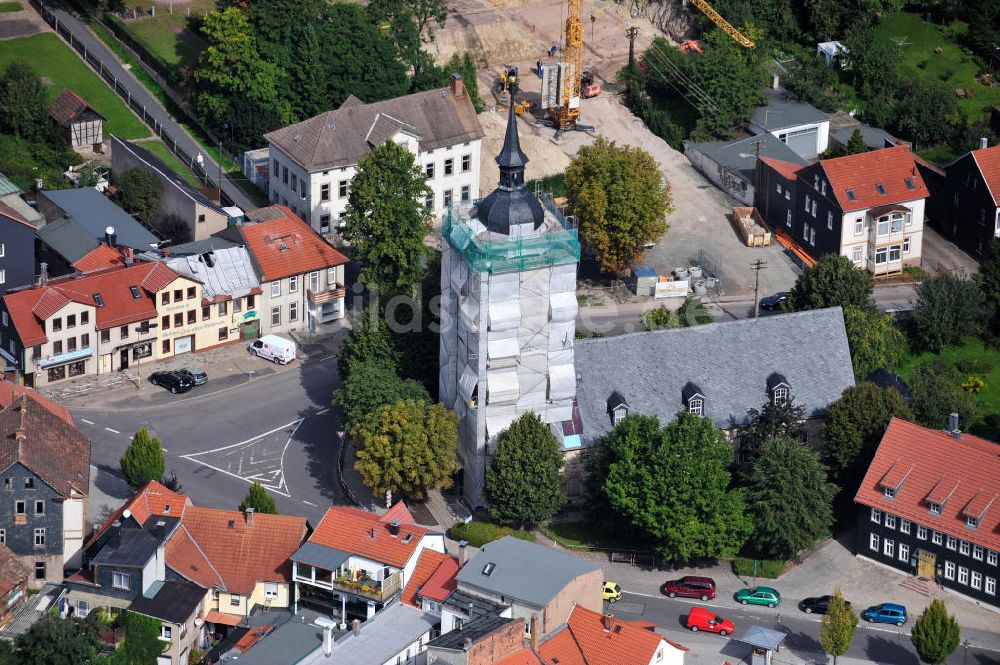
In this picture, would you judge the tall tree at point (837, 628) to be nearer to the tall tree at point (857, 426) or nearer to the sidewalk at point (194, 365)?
the tall tree at point (857, 426)

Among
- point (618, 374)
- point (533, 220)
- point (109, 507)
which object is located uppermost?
point (533, 220)

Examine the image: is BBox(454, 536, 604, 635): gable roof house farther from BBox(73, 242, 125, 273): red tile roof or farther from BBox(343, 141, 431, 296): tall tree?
BBox(73, 242, 125, 273): red tile roof

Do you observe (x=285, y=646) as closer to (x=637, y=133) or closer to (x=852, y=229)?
(x=852, y=229)

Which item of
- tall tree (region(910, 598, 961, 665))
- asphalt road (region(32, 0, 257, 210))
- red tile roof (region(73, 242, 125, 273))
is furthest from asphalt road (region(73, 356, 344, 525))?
tall tree (region(910, 598, 961, 665))

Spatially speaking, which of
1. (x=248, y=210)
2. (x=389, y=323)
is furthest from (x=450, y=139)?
(x=389, y=323)

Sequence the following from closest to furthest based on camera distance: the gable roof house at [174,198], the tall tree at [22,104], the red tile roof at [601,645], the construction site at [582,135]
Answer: the red tile roof at [601,645], the gable roof house at [174,198], the construction site at [582,135], the tall tree at [22,104]

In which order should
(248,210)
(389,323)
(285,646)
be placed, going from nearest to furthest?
1. (285,646)
2. (389,323)
3. (248,210)

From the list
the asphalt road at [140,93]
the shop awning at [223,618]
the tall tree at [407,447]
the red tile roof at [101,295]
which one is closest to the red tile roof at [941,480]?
the tall tree at [407,447]
